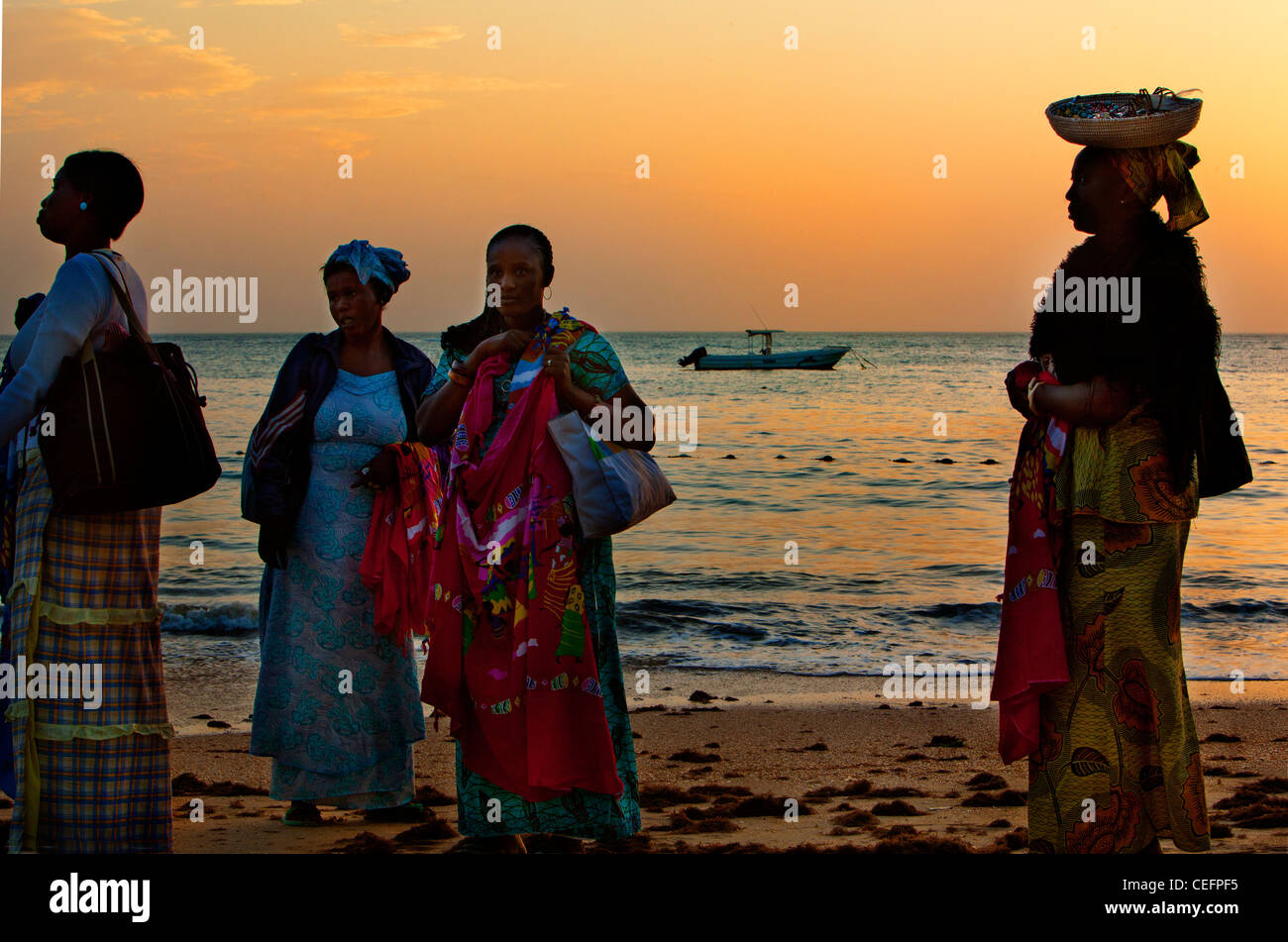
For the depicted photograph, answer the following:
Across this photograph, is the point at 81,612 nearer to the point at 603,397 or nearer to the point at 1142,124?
the point at 603,397

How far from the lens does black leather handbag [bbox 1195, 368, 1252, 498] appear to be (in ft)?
11.2

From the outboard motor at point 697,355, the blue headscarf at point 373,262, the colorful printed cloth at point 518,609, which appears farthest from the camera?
the outboard motor at point 697,355

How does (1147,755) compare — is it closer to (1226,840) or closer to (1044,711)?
(1044,711)

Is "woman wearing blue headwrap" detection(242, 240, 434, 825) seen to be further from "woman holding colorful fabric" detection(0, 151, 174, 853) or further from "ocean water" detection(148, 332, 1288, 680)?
"ocean water" detection(148, 332, 1288, 680)

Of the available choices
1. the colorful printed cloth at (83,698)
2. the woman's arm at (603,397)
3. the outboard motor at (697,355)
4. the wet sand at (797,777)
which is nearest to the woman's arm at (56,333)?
the colorful printed cloth at (83,698)

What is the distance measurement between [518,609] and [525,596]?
5cm

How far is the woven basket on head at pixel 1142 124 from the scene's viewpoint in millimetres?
3334

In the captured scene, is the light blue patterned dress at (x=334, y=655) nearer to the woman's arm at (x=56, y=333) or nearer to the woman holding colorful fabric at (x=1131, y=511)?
the woman's arm at (x=56, y=333)

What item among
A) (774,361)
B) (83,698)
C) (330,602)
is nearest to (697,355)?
(774,361)

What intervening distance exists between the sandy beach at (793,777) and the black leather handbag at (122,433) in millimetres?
1406

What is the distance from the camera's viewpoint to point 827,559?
488 inches

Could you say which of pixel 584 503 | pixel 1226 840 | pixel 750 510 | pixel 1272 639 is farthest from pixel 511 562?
pixel 750 510

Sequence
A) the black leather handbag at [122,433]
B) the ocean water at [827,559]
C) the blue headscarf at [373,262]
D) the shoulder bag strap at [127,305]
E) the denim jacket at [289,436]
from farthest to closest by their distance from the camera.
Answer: the ocean water at [827,559] → the blue headscarf at [373,262] → the denim jacket at [289,436] → the shoulder bag strap at [127,305] → the black leather handbag at [122,433]
